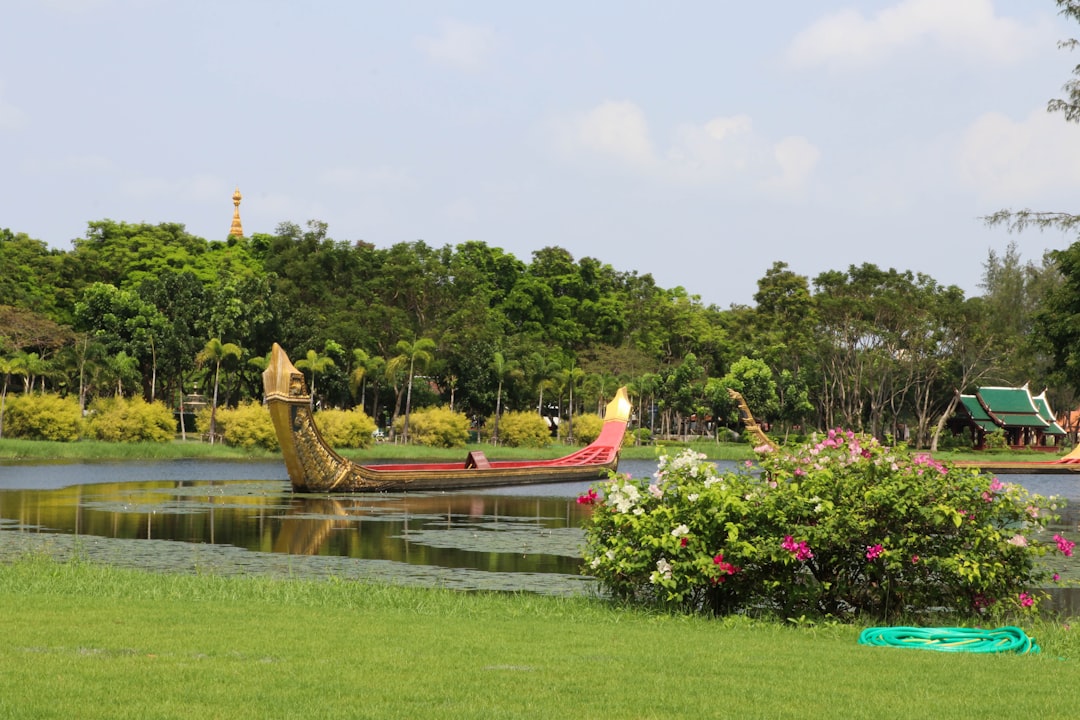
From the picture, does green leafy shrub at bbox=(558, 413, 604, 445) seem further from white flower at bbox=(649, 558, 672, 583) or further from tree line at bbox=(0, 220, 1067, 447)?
white flower at bbox=(649, 558, 672, 583)

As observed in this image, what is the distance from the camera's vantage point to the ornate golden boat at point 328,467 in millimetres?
28516

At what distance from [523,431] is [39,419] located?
2369 centimetres

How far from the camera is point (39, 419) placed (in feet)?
156

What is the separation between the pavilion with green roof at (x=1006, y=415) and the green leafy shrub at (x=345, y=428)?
122 feet

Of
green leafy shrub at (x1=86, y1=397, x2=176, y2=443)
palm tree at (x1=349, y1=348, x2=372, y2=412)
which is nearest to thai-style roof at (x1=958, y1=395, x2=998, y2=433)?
palm tree at (x1=349, y1=348, x2=372, y2=412)

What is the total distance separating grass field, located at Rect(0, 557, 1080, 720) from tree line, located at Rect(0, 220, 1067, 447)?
1653 inches

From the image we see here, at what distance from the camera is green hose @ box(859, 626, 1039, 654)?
29.3ft

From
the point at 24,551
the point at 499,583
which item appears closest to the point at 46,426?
the point at 24,551

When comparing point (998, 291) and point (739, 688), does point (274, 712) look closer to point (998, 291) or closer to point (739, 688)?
point (739, 688)

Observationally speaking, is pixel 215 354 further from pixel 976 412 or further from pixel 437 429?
pixel 976 412

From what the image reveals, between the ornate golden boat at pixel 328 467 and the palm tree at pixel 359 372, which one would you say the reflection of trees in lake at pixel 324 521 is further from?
the palm tree at pixel 359 372

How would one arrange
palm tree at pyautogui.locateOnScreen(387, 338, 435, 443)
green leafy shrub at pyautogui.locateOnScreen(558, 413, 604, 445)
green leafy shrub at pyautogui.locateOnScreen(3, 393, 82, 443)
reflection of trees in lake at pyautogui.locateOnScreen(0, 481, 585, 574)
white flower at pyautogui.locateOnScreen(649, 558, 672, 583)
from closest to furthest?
white flower at pyautogui.locateOnScreen(649, 558, 672, 583) < reflection of trees in lake at pyautogui.locateOnScreen(0, 481, 585, 574) < green leafy shrub at pyautogui.locateOnScreen(3, 393, 82, 443) < palm tree at pyautogui.locateOnScreen(387, 338, 435, 443) < green leafy shrub at pyautogui.locateOnScreen(558, 413, 604, 445)

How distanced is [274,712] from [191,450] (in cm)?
4483

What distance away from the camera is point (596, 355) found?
249ft
